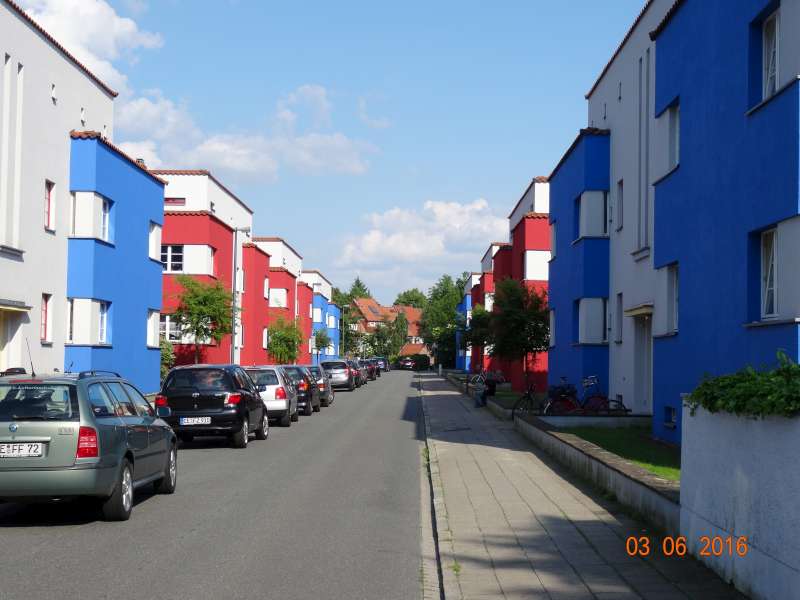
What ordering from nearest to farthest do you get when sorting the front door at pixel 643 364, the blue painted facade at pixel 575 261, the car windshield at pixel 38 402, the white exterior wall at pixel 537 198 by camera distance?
the car windshield at pixel 38 402
the front door at pixel 643 364
the blue painted facade at pixel 575 261
the white exterior wall at pixel 537 198

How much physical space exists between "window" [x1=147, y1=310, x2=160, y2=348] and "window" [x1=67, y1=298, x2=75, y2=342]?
5.77 metres

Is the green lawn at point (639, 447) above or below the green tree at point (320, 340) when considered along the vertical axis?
below

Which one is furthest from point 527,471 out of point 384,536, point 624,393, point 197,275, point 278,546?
point 197,275

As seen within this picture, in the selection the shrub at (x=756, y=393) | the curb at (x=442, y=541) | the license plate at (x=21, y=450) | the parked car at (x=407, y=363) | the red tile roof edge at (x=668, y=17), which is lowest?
the parked car at (x=407, y=363)

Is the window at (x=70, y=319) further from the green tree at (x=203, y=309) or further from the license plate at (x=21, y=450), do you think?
the license plate at (x=21, y=450)

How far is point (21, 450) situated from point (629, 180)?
58.0ft

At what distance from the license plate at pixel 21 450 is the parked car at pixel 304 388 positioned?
19690 millimetres

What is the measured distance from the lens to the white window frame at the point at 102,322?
96.5 feet

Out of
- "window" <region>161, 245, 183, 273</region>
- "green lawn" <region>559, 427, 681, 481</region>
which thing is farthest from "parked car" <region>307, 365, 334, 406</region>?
"green lawn" <region>559, 427, 681, 481</region>

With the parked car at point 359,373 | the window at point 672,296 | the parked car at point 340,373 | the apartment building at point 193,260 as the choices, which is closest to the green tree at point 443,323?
the parked car at point 359,373

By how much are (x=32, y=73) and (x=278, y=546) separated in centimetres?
2055

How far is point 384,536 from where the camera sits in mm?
9477

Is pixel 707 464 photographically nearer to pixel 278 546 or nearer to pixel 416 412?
pixel 278 546
